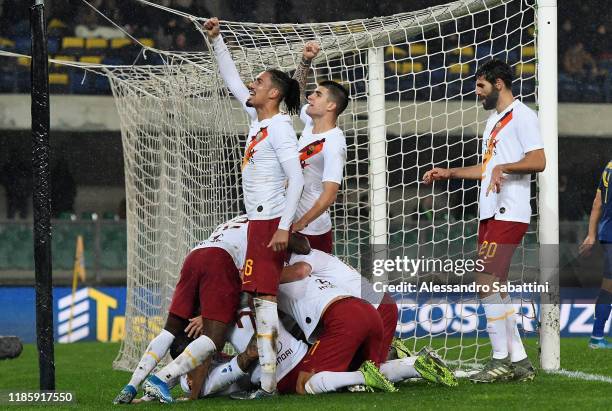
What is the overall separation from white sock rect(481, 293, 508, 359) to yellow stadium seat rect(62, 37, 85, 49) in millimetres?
12630

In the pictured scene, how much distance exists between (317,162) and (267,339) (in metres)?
1.11

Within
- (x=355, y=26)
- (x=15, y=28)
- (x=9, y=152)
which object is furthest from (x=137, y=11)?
(x=355, y=26)

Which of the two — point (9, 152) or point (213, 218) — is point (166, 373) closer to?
point (213, 218)

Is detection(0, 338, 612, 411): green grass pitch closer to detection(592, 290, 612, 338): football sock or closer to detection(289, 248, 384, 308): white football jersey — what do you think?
detection(289, 248, 384, 308): white football jersey

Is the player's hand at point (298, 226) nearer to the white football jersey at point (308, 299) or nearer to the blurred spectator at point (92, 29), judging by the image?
the white football jersey at point (308, 299)

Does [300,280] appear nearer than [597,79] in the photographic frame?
Yes

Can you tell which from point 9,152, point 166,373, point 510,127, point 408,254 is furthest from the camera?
point 9,152

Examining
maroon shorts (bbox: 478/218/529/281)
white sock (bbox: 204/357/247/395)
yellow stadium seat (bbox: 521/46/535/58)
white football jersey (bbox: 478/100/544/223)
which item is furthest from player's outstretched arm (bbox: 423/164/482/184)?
yellow stadium seat (bbox: 521/46/535/58)

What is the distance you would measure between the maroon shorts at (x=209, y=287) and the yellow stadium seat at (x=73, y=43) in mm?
12504

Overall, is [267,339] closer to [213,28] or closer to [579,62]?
[213,28]

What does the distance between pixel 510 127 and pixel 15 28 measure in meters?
12.8

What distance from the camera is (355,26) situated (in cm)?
757

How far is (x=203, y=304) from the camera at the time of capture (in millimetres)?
5250

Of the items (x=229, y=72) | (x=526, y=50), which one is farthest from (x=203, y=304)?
(x=526, y=50)
